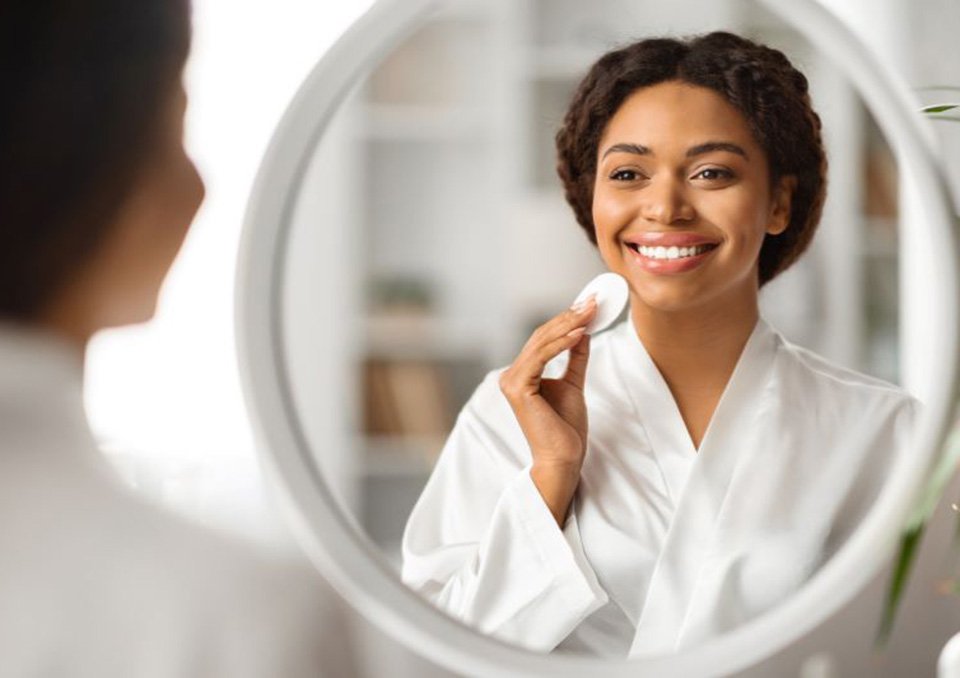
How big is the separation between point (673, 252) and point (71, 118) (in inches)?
14.5

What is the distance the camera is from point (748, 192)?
649 mm

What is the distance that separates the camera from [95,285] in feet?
2.23

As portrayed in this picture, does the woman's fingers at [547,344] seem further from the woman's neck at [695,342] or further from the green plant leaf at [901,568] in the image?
the green plant leaf at [901,568]

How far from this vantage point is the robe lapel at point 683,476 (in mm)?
661

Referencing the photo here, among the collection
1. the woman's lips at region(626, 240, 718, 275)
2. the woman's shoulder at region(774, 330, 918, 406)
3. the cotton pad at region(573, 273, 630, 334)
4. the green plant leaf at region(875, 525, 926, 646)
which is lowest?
the green plant leaf at region(875, 525, 926, 646)

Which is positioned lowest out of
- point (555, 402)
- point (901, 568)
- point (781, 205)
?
point (901, 568)

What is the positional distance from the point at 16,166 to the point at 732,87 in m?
0.43

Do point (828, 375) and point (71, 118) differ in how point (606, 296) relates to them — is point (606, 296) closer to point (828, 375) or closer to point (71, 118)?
point (828, 375)

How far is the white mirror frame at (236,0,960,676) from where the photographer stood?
0.65 m

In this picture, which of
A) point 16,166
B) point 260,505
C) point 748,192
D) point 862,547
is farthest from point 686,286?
point 16,166

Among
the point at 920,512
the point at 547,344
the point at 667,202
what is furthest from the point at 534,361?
the point at 920,512

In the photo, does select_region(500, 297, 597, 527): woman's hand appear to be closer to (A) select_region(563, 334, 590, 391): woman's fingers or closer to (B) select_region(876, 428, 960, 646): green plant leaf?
(A) select_region(563, 334, 590, 391): woman's fingers

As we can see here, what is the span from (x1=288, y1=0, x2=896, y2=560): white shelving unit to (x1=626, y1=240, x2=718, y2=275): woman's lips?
27 mm

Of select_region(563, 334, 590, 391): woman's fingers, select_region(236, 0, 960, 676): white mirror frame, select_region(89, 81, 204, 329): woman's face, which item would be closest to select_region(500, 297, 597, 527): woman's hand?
select_region(563, 334, 590, 391): woman's fingers
